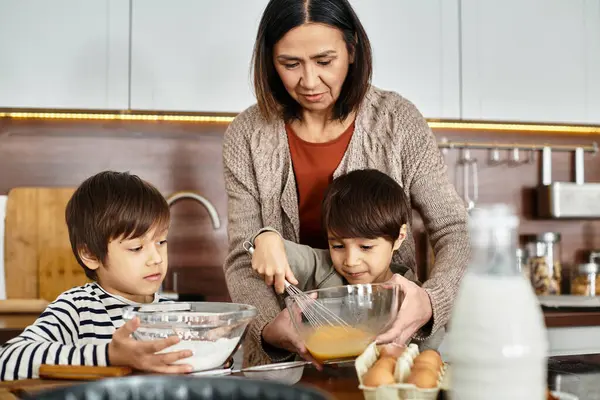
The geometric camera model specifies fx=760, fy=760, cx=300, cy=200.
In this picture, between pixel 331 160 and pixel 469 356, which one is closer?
pixel 469 356

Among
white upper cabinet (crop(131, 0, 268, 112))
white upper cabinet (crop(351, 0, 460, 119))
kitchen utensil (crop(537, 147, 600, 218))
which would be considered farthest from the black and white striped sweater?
kitchen utensil (crop(537, 147, 600, 218))

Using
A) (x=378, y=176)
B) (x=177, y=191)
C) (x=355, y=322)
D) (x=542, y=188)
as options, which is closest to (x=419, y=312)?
(x=355, y=322)

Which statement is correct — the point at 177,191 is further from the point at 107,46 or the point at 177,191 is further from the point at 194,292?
the point at 107,46

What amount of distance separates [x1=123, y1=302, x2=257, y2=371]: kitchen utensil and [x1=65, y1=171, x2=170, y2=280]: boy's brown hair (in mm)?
470

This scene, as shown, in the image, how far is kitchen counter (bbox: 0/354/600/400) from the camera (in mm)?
819

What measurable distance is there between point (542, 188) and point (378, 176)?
1.75m

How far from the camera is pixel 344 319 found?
3.27ft

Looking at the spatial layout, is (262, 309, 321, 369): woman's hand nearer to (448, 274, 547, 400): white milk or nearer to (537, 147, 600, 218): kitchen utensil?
(448, 274, 547, 400): white milk

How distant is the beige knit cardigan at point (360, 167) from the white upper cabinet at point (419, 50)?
3.61 feet

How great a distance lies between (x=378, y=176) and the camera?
1.60 meters

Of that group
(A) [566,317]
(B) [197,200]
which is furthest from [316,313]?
(B) [197,200]

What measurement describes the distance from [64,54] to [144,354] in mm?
1842

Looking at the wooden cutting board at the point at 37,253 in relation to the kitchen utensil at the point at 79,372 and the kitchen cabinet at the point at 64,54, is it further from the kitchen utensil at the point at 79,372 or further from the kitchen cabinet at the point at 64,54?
the kitchen utensil at the point at 79,372

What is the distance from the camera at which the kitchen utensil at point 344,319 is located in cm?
98
